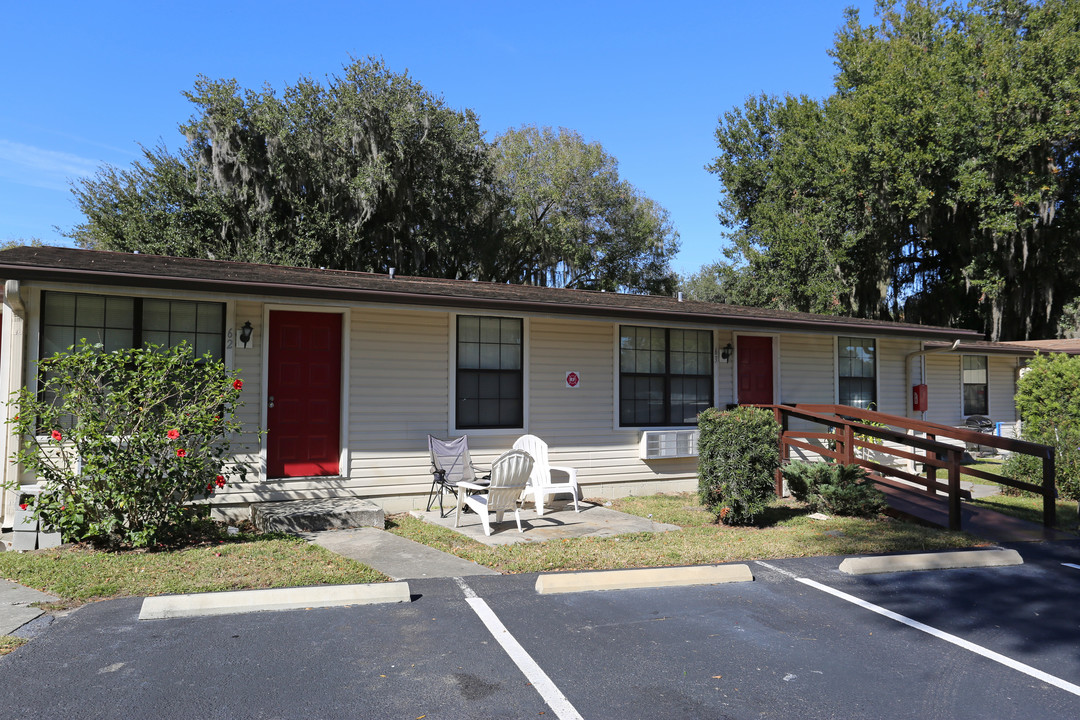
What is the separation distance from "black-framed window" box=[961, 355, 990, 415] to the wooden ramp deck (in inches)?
300

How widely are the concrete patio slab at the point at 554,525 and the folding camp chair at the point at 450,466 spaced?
33 cm

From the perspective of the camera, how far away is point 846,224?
78.5 ft

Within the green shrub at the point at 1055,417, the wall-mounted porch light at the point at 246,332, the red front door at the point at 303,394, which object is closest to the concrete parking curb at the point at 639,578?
the red front door at the point at 303,394

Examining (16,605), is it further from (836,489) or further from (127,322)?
(836,489)

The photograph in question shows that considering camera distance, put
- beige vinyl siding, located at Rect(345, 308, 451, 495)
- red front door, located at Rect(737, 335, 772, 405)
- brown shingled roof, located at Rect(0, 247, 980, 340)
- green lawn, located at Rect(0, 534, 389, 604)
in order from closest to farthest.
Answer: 1. green lawn, located at Rect(0, 534, 389, 604)
2. brown shingled roof, located at Rect(0, 247, 980, 340)
3. beige vinyl siding, located at Rect(345, 308, 451, 495)
4. red front door, located at Rect(737, 335, 772, 405)

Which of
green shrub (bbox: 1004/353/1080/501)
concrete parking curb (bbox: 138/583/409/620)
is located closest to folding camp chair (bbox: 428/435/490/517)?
concrete parking curb (bbox: 138/583/409/620)

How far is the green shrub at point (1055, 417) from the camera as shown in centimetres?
971

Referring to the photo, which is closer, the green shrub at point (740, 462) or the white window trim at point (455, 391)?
the green shrub at point (740, 462)

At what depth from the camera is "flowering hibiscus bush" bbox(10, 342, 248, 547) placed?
19.6 ft

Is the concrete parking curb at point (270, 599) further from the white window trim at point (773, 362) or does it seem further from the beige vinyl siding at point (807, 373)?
the beige vinyl siding at point (807, 373)

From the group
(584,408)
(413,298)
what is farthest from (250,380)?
(584,408)

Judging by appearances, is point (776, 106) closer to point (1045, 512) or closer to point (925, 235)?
point (925, 235)

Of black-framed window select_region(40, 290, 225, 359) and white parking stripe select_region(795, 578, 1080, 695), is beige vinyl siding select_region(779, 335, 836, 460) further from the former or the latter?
black-framed window select_region(40, 290, 225, 359)

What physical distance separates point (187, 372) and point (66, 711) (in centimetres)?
441
